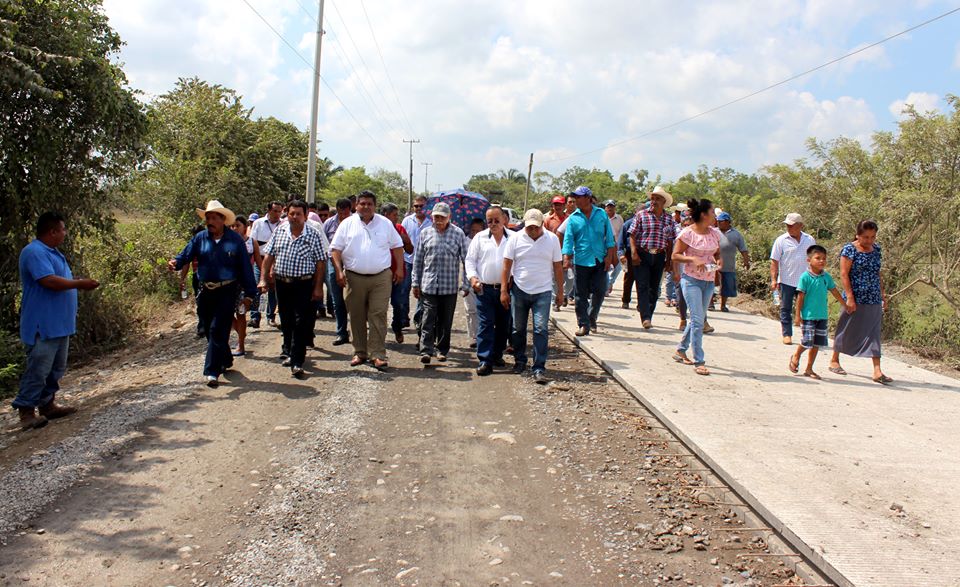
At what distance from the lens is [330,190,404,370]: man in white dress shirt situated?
301 inches

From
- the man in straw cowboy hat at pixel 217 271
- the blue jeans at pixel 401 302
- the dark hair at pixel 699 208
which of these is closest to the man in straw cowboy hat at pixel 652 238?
the dark hair at pixel 699 208

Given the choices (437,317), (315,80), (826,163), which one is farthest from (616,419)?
(315,80)

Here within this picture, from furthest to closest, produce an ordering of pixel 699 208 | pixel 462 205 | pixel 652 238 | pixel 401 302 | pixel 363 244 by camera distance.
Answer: pixel 462 205 < pixel 652 238 < pixel 401 302 < pixel 699 208 < pixel 363 244

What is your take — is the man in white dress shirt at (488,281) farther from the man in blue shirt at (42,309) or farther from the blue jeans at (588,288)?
the man in blue shirt at (42,309)

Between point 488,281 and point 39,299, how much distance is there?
4.36m

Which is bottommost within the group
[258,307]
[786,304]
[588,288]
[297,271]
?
[258,307]

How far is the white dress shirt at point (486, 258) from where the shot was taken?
25.8ft

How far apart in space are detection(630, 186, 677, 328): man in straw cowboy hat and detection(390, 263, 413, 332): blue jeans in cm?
324

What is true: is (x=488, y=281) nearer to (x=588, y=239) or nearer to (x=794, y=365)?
(x=588, y=239)

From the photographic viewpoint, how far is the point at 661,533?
4004 mm

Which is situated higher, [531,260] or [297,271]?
[531,260]

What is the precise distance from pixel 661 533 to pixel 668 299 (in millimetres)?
10080

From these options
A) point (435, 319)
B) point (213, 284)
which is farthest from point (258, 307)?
point (435, 319)

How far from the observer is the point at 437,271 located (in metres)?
7.97
